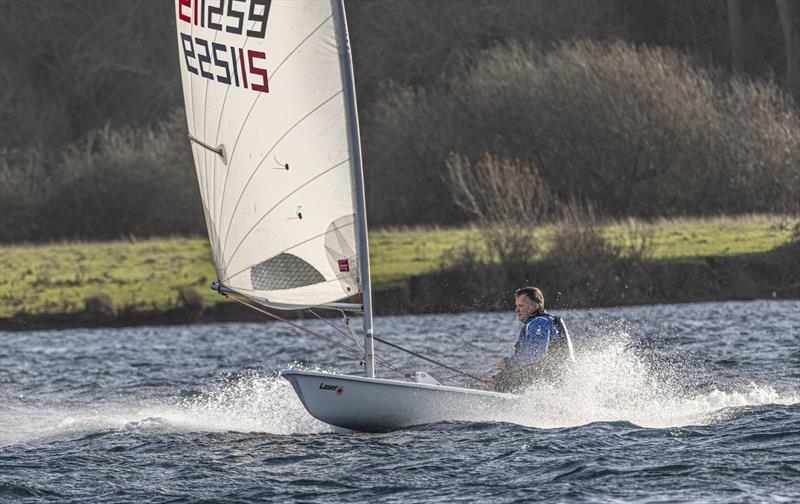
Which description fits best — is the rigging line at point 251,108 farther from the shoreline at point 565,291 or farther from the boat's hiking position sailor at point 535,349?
the shoreline at point 565,291

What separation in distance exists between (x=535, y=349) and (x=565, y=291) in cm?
2016

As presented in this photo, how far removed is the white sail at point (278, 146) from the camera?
54.5 feet

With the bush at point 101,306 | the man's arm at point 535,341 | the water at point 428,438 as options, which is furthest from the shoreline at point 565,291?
the man's arm at point 535,341

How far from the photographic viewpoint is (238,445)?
53.9 ft

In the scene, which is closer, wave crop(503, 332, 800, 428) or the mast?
the mast

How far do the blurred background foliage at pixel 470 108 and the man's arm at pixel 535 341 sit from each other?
21.3 metres

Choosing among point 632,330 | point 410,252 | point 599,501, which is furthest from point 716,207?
point 599,501

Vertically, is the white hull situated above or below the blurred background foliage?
below

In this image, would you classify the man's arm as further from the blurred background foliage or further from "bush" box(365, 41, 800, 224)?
"bush" box(365, 41, 800, 224)

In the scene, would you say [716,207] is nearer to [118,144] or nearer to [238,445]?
[118,144]

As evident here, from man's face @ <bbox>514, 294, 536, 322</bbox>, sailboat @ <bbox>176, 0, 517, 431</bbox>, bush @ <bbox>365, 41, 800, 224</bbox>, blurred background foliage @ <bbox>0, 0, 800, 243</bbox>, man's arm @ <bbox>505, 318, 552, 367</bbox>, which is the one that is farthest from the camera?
blurred background foliage @ <bbox>0, 0, 800, 243</bbox>

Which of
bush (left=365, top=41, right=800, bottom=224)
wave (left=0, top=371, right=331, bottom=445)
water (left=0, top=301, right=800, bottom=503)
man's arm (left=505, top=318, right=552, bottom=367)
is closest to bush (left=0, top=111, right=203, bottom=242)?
bush (left=365, top=41, right=800, bottom=224)

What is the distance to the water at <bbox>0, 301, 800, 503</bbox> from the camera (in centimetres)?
1393

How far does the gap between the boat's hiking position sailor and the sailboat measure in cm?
33
